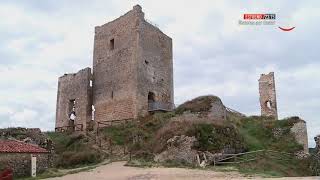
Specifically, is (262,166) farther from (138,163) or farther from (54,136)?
(54,136)

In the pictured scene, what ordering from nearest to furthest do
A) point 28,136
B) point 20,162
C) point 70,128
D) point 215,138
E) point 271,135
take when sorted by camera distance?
point 20,162 → point 215,138 → point 28,136 → point 271,135 → point 70,128

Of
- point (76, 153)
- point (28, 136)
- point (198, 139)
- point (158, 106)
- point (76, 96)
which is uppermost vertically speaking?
point (76, 96)

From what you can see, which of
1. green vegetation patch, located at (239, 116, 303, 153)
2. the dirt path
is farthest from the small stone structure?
green vegetation patch, located at (239, 116, 303, 153)

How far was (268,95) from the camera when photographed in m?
36.2

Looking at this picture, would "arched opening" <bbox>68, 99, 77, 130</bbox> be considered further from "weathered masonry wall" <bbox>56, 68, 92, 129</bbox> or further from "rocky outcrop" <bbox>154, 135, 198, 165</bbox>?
"rocky outcrop" <bbox>154, 135, 198, 165</bbox>

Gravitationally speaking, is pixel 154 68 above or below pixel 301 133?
Result: above

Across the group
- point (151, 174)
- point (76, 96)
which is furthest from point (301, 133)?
point (76, 96)

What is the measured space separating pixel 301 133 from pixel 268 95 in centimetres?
864

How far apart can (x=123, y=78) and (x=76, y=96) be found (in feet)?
20.3

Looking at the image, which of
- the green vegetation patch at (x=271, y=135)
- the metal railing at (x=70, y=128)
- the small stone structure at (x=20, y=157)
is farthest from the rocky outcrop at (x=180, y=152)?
the metal railing at (x=70, y=128)

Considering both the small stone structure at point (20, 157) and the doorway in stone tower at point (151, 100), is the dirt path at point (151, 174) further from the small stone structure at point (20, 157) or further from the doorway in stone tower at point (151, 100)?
the doorway in stone tower at point (151, 100)

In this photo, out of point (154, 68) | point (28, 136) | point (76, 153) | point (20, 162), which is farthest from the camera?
point (154, 68)

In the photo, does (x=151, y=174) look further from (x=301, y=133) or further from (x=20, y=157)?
(x=301, y=133)

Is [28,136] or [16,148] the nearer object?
[16,148]
